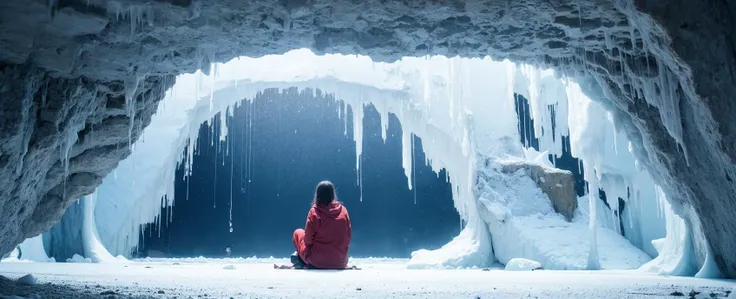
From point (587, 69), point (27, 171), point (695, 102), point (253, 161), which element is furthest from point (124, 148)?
point (253, 161)

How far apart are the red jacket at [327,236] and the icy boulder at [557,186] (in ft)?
21.7

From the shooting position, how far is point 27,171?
4.01 m

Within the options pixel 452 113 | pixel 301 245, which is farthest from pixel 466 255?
pixel 301 245

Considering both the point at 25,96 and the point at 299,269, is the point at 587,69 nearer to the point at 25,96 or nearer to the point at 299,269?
the point at 299,269

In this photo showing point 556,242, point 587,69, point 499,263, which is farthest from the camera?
point 499,263

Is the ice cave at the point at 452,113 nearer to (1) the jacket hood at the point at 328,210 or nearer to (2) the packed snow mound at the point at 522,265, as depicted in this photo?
(2) the packed snow mound at the point at 522,265

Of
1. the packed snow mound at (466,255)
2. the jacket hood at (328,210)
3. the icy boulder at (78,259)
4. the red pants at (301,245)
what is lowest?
the packed snow mound at (466,255)

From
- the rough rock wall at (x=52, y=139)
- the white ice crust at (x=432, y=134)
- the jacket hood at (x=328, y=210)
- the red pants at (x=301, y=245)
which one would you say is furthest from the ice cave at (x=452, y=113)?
the jacket hood at (x=328, y=210)

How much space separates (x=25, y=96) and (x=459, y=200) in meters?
11.3

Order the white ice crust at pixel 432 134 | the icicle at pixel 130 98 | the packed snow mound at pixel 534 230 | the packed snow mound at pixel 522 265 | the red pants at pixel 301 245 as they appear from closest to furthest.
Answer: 1. the icicle at pixel 130 98
2. the red pants at pixel 301 245
3. the packed snow mound at pixel 522 265
4. the packed snow mound at pixel 534 230
5. the white ice crust at pixel 432 134

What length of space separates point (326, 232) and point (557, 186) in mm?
7051

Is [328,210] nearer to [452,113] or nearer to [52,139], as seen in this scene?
[52,139]

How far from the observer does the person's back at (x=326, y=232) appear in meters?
5.54

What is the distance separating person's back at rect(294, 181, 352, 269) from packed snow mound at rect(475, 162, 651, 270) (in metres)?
5.55
